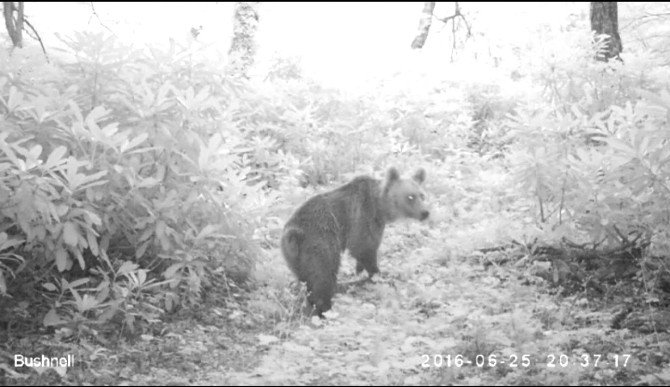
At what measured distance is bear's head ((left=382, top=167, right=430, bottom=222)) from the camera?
302 inches

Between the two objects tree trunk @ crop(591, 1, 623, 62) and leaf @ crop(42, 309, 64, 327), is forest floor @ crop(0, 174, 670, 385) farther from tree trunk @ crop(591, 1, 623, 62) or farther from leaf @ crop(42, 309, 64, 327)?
tree trunk @ crop(591, 1, 623, 62)

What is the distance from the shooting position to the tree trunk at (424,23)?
18.4 m

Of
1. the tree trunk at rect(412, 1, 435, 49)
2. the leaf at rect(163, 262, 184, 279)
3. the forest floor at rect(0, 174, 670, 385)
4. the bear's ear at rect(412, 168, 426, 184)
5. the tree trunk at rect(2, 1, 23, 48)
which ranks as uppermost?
the tree trunk at rect(412, 1, 435, 49)

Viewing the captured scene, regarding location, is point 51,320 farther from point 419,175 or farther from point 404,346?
point 419,175

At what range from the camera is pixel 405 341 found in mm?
5180

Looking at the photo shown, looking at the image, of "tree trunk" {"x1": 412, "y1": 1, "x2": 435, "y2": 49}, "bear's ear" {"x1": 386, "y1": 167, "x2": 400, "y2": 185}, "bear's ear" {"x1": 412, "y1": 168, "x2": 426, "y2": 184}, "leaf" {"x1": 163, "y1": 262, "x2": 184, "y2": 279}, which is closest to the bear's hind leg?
"leaf" {"x1": 163, "y1": 262, "x2": 184, "y2": 279}

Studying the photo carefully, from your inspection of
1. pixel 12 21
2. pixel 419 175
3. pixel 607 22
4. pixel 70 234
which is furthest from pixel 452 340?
pixel 607 22

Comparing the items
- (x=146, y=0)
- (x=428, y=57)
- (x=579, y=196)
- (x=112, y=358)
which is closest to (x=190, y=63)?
(x=112, y=358)

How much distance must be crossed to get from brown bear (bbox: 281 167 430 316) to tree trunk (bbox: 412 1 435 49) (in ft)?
37.4

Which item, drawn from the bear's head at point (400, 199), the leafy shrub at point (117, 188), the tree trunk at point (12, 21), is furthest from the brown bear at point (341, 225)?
the tree trunk at point (12, 21)

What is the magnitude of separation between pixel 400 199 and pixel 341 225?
98 cm

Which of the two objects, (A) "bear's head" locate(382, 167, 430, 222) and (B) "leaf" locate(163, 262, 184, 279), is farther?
(A) "bear's head" locate(382, 167, 430, 222)

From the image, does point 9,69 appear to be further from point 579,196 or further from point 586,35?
point 586,35

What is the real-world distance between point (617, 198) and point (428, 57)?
11.4 metres
